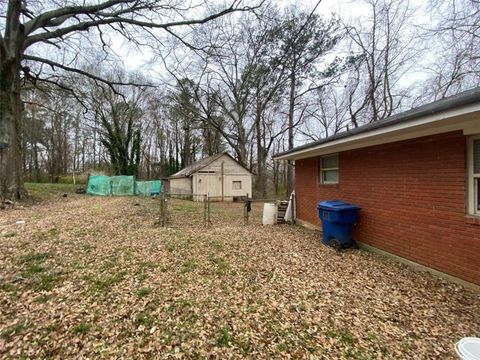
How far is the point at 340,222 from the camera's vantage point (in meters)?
5.82

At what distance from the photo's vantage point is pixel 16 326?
274 cm

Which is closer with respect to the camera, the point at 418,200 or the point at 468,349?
the point at 468,349

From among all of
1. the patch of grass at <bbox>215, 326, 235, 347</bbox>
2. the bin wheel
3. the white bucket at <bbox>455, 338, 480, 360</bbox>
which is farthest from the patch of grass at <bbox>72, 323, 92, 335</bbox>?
the bin wheel

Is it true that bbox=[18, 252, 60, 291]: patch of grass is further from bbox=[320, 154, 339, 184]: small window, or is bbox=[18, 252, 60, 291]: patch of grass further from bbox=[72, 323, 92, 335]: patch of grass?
bbox=[320, 154, 339, 184]: small window

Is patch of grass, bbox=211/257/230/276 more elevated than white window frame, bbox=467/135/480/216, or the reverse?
white window frame, bbox=467/135/480/216

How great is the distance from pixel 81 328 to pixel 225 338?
1.56m

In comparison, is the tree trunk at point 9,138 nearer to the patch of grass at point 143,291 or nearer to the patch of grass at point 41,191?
the patch of grass at point 41,191

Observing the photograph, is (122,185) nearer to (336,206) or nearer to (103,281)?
(103,281)

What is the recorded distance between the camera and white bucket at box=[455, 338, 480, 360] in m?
1.78

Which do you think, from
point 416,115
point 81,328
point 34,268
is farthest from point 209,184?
point 81,328

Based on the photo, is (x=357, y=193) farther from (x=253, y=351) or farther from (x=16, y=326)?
(x=16, y=326)

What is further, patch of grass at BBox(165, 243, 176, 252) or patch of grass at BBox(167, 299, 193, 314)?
patch of grass at BBox(165, 243, 176, 252)

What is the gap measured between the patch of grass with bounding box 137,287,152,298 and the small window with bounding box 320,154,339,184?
584 centimetres

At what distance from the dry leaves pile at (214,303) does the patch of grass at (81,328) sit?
11 mm
